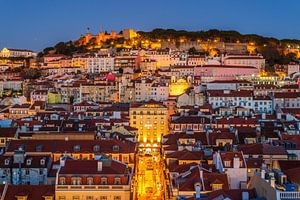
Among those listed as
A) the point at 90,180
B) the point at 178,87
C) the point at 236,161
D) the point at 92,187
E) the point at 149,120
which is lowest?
the point at 92,187

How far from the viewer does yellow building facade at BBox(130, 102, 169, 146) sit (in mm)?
75938

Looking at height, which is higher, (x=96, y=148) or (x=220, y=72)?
(x=220, y=72)

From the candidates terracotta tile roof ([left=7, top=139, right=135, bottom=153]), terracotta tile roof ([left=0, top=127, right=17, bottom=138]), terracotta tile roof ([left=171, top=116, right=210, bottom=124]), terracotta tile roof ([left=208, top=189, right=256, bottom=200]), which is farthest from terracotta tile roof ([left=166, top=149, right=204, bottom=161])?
terracotta tile roof ([left=171, top=116, right=210, bottom=124])

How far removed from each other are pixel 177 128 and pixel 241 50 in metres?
84.6

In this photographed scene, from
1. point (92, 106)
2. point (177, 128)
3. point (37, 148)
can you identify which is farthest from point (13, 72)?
point (37, 148)

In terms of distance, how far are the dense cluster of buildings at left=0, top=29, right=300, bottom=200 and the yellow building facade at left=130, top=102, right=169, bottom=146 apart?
12 cm

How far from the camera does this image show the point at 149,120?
76.9m

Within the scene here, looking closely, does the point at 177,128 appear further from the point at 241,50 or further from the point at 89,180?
the point at 241,50

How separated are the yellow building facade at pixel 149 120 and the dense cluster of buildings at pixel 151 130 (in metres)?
0.12

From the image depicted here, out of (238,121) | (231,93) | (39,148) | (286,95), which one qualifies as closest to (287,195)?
(39,148)

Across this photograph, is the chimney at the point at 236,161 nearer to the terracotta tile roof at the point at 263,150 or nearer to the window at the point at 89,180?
the window at the point at 89,180

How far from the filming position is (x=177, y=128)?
67.6 meters

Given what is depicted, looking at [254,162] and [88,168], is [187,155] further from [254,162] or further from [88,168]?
[88,168]

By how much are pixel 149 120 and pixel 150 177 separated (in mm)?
25402
